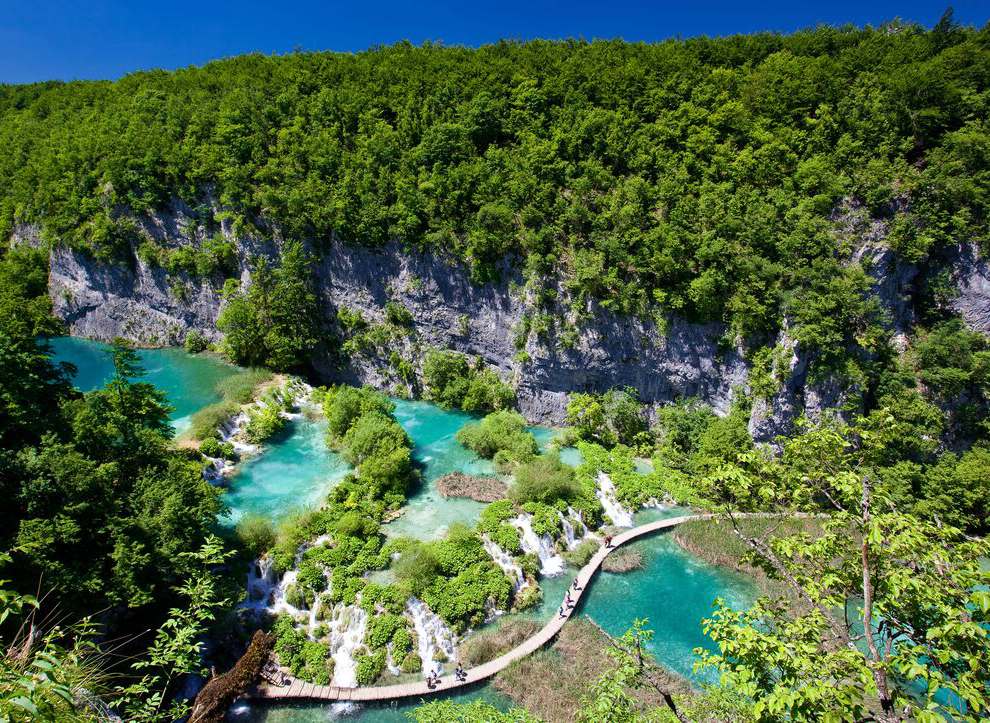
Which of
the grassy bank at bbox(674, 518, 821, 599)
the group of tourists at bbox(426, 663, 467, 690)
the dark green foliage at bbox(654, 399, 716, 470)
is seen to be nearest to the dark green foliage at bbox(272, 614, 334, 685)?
the group of tourists at bbox(426, 663, 467, 690)

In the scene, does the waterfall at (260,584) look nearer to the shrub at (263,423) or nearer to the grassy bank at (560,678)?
the grassy bank at (560,678)

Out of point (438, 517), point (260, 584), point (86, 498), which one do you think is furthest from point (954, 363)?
point (86, 498)

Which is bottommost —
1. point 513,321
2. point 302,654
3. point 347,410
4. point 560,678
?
point 560,678

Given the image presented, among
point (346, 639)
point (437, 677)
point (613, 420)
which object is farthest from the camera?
point (613, 420)

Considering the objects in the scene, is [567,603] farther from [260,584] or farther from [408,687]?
[260,584]

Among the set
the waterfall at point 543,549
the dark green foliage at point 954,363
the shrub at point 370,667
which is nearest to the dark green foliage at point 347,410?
the waterfall at point 543,549

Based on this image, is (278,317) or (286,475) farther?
(278,317)
